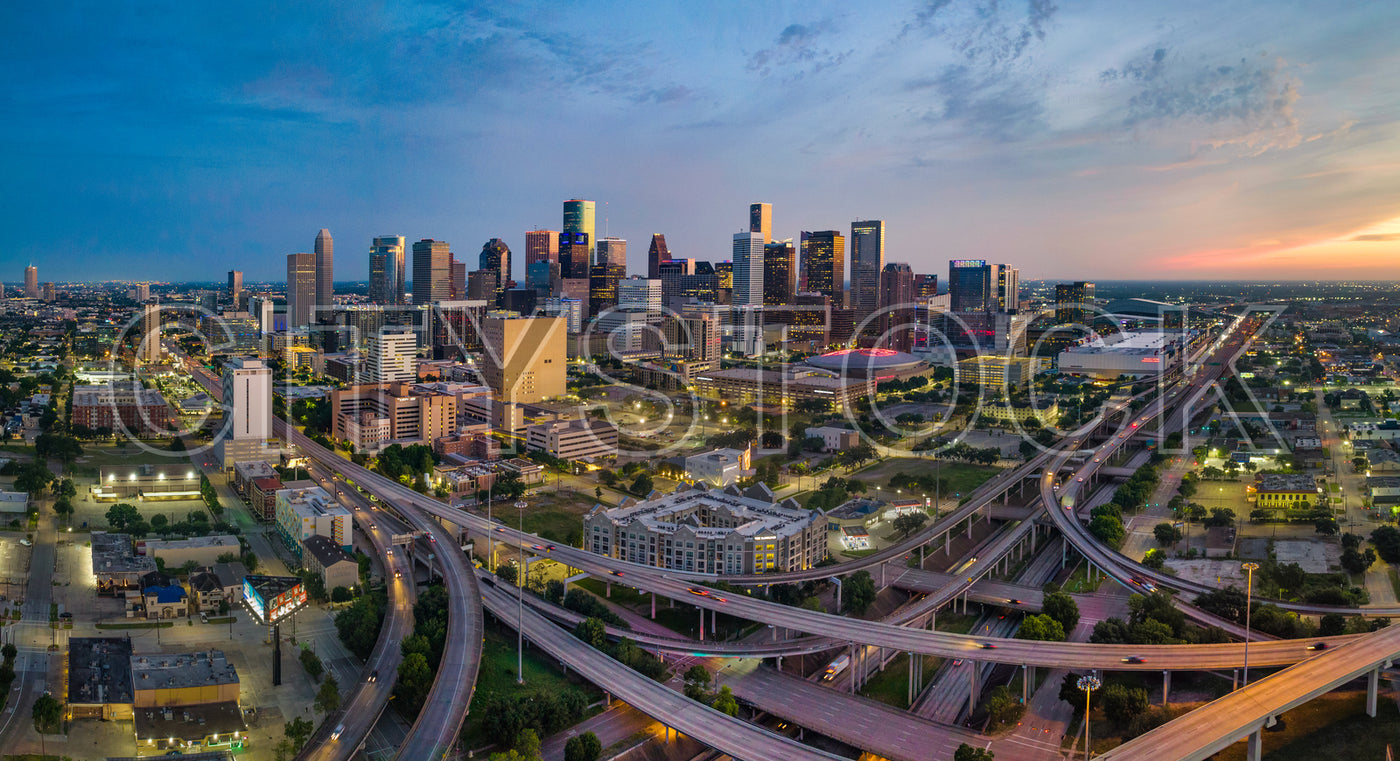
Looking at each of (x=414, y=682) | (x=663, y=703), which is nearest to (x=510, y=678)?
(x=414, y=682)

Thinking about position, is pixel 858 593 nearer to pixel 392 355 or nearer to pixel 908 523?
pixel 908 523

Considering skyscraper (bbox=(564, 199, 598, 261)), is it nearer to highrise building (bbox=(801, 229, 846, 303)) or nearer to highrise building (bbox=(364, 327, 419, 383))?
highrise building (bbox=(801, 229, 846, 303))

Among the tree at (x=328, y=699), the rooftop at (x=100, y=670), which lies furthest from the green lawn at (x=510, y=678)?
the rooftop at (x=100, y=670)

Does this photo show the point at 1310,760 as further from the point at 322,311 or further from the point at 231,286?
the point at 231,286

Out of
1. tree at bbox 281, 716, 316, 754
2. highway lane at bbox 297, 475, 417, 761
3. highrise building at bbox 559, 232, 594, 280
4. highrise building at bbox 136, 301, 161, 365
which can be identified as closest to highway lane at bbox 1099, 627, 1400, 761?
highway lane at bbox 297, 475, 417, 761

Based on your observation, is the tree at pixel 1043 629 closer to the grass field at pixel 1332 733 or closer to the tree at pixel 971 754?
the grass field at pixel 1332 733

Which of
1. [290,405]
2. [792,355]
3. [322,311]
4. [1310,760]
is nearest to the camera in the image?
[1310,760]

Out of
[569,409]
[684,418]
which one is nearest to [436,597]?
[569,409]
